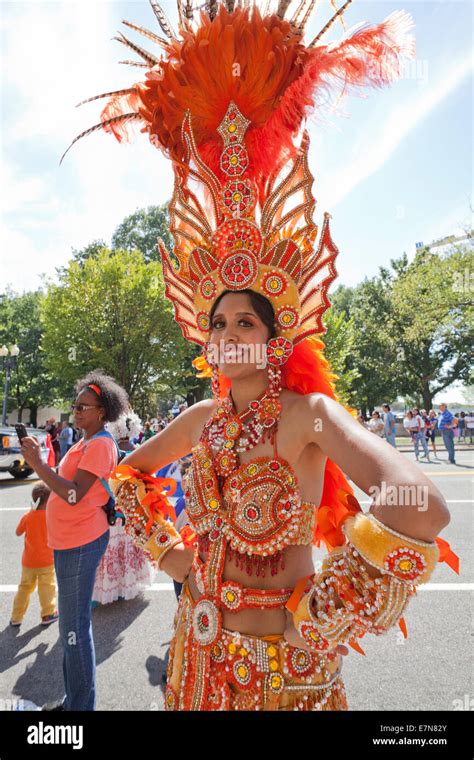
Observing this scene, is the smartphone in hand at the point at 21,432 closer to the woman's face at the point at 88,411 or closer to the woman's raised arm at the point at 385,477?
the woman's face at the point at 88,411

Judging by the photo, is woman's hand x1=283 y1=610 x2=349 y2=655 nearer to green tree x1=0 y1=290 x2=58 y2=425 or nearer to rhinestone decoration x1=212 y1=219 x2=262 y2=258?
rhinestone decoration x1=212 y1=219 x2=262 y2=258

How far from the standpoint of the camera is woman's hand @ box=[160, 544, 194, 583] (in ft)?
5.83

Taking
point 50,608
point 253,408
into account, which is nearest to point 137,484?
point 253,408

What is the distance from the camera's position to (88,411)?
2.75 metres

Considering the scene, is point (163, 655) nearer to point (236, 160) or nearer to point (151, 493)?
point (151, 493)

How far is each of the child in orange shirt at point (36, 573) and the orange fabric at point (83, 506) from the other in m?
1.86

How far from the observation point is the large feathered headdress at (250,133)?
5.72 feet

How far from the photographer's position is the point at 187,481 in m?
1.76

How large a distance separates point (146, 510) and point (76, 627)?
37.1 inches

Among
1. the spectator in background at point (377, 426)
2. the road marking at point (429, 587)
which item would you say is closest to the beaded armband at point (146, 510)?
the road marking at point (429, 587)

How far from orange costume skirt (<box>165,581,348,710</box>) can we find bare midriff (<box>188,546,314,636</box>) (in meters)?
0.03

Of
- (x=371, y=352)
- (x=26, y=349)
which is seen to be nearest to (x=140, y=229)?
(x=26, y=349)
